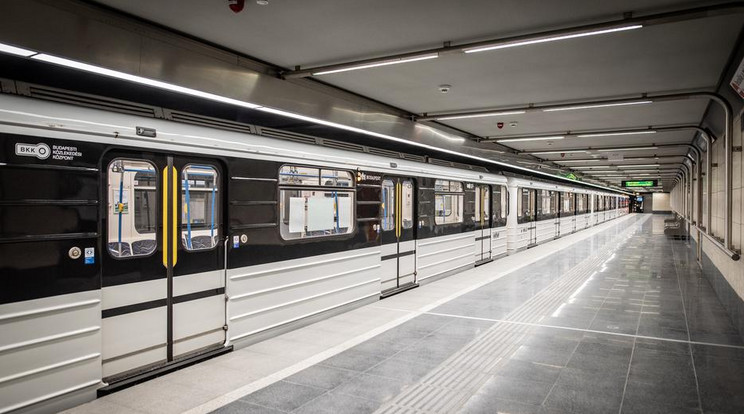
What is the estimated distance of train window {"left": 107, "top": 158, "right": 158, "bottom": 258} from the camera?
3783mm

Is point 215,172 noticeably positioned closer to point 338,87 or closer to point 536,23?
point 338,87

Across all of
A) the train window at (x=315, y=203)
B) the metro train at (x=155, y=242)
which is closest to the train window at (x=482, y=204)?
the metro train at (x=155, y=242)

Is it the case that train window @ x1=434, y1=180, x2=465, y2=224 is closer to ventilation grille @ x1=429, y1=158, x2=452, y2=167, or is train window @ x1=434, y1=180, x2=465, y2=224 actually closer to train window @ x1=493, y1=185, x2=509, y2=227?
ventilation grille @ x1=429, y1=158, x2=452, y2=167

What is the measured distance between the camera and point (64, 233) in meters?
3.31

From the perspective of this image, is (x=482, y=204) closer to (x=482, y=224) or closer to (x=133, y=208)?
(x=482, y=224)

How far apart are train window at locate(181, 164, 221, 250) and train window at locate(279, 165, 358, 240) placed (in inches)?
34.4

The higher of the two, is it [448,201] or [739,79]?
[739,79]

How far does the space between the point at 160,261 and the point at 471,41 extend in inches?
127

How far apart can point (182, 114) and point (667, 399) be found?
14.9ft

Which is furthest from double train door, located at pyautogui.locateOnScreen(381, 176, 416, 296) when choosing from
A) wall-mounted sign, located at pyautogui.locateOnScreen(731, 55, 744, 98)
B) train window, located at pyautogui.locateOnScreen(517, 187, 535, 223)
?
train window, located at pyautogui.locateOnScreen(517, 187, 535, 223)

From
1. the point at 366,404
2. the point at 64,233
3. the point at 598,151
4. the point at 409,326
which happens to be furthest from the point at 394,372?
the point at 598,151

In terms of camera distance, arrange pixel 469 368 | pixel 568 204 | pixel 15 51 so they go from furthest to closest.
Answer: pixel 568 204
pixel 469 368
pixel 15 51

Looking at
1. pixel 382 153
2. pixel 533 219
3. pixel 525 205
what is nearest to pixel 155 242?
pixel 382 153

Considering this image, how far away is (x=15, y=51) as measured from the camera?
9.94 ft
